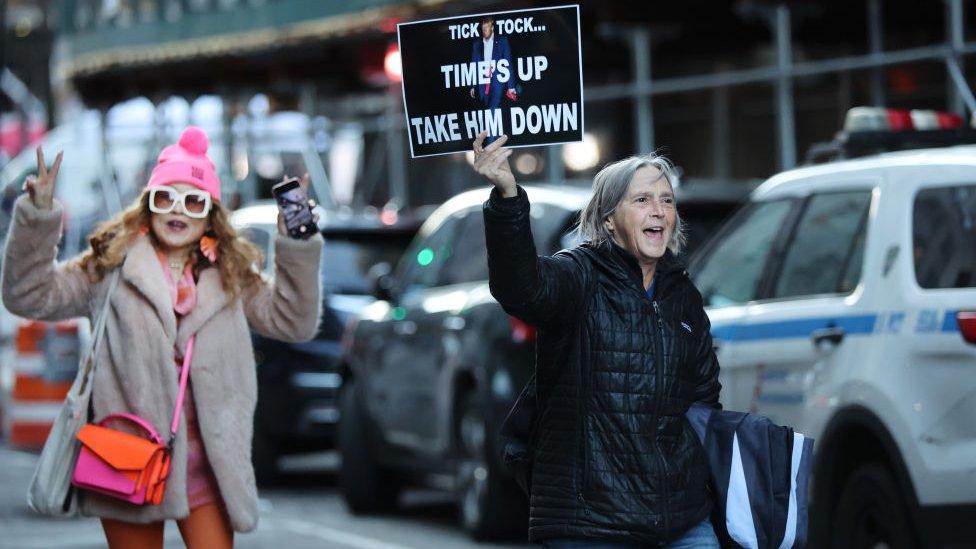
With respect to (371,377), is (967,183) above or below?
above

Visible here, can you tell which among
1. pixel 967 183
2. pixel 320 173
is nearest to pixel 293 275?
pixel 967 183

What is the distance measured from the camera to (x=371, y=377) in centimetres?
1369

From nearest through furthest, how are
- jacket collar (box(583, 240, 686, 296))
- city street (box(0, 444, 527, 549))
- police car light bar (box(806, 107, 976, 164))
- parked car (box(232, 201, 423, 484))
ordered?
jacket collar (box(583, 240, 686, 296)) < police car light bar (box(806, 107, 976, 164)) < city street (box(0, 444, 527, 549)) < parked car (box(232, 201, 423, 484))

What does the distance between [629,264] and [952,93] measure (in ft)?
38.6

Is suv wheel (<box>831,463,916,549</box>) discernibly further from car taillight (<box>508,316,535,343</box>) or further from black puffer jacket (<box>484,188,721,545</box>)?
car taillight (<box>508,316,535,343</box>)

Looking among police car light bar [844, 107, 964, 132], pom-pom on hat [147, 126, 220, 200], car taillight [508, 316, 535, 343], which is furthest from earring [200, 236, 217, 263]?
car taillight [508, 316, 535, 343]

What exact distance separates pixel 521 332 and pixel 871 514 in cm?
341

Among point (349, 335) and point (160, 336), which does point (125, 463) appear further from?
point (349, 335)

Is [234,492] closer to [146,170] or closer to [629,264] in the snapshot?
[629,264]

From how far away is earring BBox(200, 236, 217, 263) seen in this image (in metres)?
6.72

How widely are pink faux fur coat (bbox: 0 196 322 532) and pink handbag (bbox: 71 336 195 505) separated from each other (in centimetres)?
4

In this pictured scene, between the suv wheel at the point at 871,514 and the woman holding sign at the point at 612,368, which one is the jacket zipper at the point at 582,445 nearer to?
the woman holding sign at the point at 612,368

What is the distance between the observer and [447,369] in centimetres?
1227

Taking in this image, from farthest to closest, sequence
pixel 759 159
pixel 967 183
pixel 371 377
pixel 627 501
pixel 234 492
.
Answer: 1. pixel 759 159
2. pixel 371 377
3. pixel 967 183
4. pixel 234 492
5. pixel 627 501
